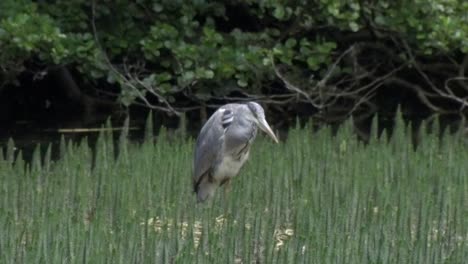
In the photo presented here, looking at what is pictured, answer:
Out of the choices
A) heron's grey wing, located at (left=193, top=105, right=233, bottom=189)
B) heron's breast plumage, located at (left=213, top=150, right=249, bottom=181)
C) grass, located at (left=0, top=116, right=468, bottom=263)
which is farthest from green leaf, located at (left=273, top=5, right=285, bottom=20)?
heron's breast plumage, located at (left=213, top=150, right=249, bottom=181)

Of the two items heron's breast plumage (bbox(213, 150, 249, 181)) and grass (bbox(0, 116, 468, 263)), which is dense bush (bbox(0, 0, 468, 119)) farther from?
heron's breast plumage (bbox(213, 150, 249, 181))

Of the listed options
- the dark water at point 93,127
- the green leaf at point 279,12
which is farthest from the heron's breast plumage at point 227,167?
the dark water at point 93,127

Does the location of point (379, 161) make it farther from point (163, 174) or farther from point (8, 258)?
point (8, 258)

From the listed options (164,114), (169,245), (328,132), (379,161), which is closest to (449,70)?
(164,114)

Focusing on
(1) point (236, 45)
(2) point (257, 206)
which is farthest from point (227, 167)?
(1) point (236, 45)

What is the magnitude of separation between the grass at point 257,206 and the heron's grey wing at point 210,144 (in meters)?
0.14

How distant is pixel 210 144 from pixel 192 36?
3442 millimetres

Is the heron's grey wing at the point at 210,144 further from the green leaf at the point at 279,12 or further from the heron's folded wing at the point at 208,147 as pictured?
the green leaf at the point at 279,12

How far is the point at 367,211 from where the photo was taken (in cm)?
680

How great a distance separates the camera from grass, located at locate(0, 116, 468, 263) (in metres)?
5.66

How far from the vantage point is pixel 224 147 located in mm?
7773

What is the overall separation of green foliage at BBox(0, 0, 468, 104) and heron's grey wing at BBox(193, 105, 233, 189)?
2625 mm

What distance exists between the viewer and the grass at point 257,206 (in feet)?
18.6

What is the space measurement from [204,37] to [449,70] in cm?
298
